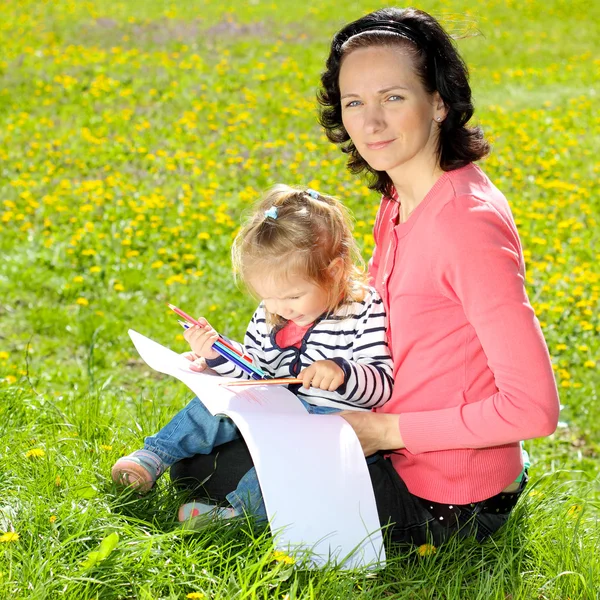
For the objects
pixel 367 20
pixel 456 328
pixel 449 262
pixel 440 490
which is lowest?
pixel 440 490

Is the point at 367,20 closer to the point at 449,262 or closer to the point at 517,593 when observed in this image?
the point at 449,262

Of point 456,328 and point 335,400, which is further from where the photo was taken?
point 335,400

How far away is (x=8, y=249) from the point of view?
5.09 metres

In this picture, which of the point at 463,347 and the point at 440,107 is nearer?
the point at 463,347

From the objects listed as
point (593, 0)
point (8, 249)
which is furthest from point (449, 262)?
point (593, 0)

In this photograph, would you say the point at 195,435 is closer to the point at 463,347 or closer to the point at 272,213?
the point at 272,213

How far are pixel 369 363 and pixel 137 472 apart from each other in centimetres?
65

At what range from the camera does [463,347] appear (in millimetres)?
2062

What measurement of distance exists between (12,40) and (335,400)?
8671 millimetres

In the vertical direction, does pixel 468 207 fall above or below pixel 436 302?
above

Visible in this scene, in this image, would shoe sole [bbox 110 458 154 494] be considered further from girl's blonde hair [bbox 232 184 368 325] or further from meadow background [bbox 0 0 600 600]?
girl's blonde hair [bbox 232 184 368 325]

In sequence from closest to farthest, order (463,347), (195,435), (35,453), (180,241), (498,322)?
(498,322)
(463,347)
(195,435)
(35,453)
(180,241)

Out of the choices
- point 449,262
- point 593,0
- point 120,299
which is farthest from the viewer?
point 593,0

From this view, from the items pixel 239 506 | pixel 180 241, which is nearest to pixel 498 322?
pixel 239 506
